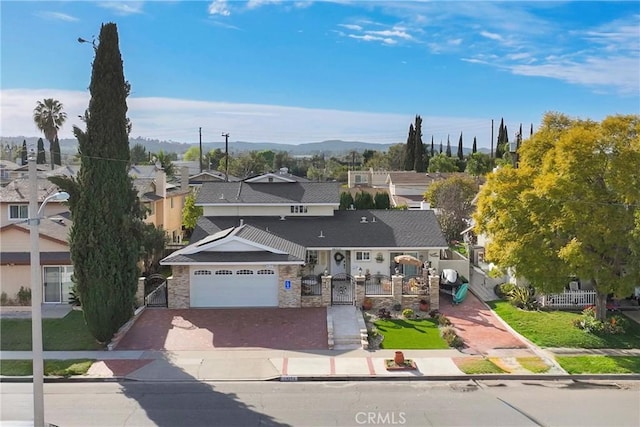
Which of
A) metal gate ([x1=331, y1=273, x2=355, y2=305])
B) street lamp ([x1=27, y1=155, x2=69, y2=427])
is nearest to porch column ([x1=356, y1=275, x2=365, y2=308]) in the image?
metal gate ([x1=331, y1=273, x2=355, y2=305])

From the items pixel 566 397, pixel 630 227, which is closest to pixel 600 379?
pixel 566 397

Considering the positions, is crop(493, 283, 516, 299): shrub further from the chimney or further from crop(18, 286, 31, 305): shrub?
the chimney

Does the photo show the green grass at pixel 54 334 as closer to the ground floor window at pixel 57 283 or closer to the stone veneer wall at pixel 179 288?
the ground floor window at pixel 57 283

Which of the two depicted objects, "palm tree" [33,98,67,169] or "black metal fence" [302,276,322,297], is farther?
"palm tree" [33,98,67,169]

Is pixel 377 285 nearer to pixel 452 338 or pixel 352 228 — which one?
pixel 352 228

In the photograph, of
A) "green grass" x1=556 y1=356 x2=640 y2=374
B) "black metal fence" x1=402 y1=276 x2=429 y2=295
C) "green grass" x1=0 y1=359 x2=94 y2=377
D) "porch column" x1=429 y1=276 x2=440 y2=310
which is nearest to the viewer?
"green grass" x1=0 y1=359 x2=94 y2=377

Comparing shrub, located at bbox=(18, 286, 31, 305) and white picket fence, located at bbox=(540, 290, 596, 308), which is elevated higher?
white picket fence, located at bbox=(540, 290, 596, 308)

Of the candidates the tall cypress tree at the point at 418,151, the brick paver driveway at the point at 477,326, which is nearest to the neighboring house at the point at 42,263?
the brick paver driveway at the point at 477,326
